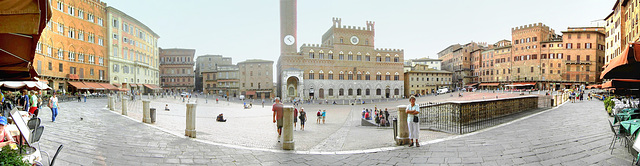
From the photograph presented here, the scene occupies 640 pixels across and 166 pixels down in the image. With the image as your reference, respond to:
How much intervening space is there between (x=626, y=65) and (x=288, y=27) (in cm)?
4269

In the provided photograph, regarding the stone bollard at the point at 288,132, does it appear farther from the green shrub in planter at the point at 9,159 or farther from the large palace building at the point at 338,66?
the large palace building at the point at 338,66

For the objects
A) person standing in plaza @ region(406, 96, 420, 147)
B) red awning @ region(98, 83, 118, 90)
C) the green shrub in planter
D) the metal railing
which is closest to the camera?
the green shrub in planter

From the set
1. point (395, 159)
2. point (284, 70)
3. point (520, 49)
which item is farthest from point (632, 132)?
point (520, 49)

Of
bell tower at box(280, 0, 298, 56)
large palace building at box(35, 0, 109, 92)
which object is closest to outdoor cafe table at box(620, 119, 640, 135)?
large palace building at box(35, 0, 109, 92)

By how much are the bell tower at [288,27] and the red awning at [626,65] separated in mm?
41658

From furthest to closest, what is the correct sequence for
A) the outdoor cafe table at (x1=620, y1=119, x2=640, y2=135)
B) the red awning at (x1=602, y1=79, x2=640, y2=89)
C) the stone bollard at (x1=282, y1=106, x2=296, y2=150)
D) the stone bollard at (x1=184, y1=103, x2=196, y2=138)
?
1. the red awning at (x1=602, y1=79, x2=640, y2=89)
2. the stone bollard at (x1=184, y1=103, x2=196, y2=138)
3. the stone bollard at (x1=282, y1=106, x2=296, y2=150)
4. the outdoor cafe table at (x1=620, y1=119, x2=640, y2=135)

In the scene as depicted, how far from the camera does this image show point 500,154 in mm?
5008

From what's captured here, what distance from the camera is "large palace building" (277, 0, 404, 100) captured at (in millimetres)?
45469

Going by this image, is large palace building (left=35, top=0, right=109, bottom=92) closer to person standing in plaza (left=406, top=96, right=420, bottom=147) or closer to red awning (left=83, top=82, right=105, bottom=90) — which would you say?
red awning (left=83, top=82, right=105, bottom=90)

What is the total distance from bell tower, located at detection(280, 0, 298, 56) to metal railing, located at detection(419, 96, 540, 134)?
3557 centimetres

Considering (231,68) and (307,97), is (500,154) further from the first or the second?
(231,68)

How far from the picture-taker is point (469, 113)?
8586 millimetres

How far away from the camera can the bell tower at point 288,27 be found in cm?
4484

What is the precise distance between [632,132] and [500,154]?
194cm
